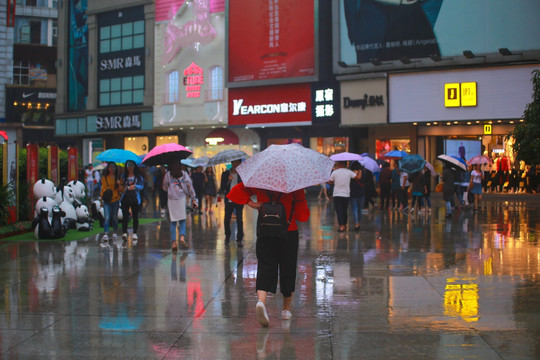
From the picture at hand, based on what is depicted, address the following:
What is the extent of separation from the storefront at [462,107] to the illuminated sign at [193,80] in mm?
12061

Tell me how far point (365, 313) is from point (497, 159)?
25.1m

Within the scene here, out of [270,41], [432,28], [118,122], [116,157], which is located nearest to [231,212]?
[116,157]

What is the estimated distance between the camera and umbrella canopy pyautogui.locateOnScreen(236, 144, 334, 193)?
6.38 m

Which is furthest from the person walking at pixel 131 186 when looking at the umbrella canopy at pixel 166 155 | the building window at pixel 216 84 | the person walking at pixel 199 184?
the building window at pixel 216 84

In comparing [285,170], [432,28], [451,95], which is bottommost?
[285,170]

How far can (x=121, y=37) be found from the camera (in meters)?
42.4

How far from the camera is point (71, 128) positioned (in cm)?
4553

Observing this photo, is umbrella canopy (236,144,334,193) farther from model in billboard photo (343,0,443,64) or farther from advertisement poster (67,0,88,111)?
advertisement poster (67,0,88,111)

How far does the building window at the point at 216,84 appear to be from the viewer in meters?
37.5

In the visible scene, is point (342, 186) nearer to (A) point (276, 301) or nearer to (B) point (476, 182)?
(A) point (276, 301)

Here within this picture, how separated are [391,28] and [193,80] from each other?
41.3 feet

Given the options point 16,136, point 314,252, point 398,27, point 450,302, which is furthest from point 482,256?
point 16,136

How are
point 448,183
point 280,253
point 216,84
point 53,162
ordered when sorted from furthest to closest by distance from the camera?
point 216,84 < point 448,183 < point 53,162 < point 280,253

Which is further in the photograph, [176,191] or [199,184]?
[199,184]
